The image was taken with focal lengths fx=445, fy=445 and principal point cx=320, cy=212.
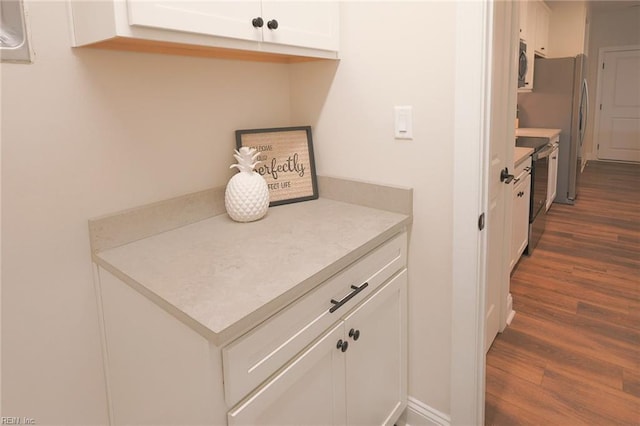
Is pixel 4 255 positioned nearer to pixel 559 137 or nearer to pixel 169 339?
pixel 169 339

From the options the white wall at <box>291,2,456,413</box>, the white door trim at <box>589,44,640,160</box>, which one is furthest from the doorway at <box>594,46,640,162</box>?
the white wall at <box>291,2,456,413</box>

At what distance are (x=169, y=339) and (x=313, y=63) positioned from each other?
3.82 ft

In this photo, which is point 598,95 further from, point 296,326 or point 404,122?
point 296,326

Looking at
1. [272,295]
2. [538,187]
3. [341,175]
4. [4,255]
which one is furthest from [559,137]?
[4,255]

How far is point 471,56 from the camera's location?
4.22 feet

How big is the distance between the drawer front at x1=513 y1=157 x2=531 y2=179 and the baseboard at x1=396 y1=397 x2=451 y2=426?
5.61 ft

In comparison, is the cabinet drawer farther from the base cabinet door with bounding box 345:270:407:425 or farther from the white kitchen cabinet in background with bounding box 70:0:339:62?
the white kitchen cabinet in background with bounding box 70:0:339:62

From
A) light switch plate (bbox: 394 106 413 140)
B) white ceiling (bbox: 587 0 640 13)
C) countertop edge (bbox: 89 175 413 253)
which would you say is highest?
white ceiling (bbox: 587 0 640 13)

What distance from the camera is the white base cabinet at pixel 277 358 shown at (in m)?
0.94

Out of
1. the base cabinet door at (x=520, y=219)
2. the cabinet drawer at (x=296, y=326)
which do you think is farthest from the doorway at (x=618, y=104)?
the cabinet drawer at (x=296, y=326)

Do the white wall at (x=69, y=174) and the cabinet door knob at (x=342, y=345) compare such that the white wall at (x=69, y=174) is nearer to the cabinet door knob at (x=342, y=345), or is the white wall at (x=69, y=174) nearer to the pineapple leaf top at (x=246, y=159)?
the pineapple leaf top at (x=246, y=159)

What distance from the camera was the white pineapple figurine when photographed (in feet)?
4.84

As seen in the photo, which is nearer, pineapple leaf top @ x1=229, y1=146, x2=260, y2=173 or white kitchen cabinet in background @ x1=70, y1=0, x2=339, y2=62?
white kitchen cabinet in background @ x1=70, y1=0, x2=339, y2=62

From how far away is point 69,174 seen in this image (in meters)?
1.21
